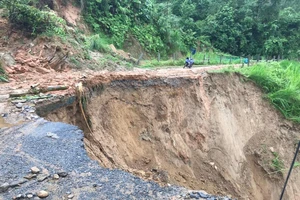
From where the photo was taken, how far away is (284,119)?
12.7m

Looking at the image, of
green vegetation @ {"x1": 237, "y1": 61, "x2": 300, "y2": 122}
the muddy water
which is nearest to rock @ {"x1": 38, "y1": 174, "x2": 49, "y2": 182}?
the muddy water

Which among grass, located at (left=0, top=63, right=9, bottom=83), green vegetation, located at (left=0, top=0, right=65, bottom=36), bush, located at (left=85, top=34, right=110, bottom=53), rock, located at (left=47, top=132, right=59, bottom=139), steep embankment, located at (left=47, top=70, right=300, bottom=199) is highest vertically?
green vegetation, located at (left=0, top=0, right=65, bottom=36)

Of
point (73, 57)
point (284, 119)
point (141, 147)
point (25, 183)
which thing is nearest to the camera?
point (25, 183)

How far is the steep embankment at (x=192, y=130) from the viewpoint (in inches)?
323

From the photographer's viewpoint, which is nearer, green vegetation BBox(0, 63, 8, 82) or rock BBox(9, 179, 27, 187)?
rock BBox(9, 179, 27, 187)

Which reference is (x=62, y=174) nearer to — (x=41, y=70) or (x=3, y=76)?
(x=3, y=76)

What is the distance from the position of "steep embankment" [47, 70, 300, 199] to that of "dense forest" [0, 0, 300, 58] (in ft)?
35.2

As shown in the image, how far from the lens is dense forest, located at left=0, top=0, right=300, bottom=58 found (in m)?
22.4

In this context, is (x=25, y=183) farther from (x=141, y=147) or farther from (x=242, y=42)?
(x=242, y=42)

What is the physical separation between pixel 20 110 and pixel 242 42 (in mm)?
26756

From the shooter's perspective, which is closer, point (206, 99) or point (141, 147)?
point (141, 147)

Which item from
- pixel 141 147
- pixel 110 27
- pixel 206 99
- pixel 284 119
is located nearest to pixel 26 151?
pixel 141 147

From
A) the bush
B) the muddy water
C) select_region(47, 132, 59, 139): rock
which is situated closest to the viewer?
select_region(47, 132, 59, 139): rock

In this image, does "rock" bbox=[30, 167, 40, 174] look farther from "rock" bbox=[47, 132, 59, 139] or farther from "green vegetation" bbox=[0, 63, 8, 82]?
"green vegetation" bbox=[0, 63, 8, 82]
